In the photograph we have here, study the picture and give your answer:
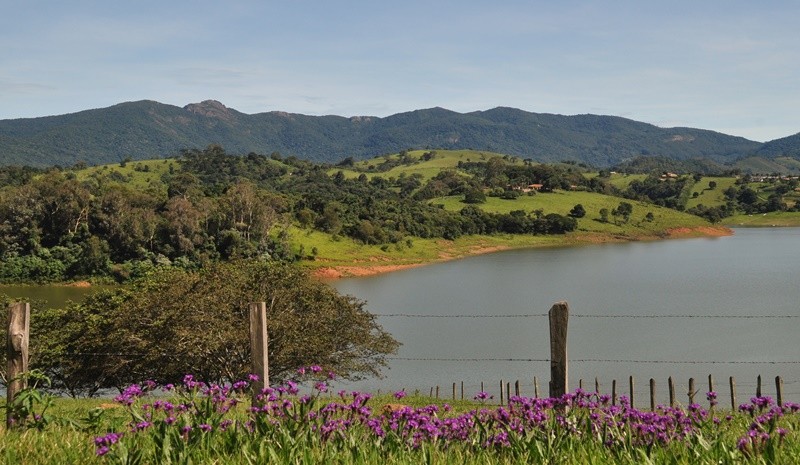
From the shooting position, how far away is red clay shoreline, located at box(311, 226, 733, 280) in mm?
77188

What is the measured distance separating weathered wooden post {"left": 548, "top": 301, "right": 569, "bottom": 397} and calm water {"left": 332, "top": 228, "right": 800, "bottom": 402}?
12.7 m

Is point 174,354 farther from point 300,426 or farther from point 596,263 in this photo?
point 596,263

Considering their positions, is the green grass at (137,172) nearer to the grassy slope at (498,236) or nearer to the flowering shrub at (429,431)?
the grassy slope at (498,236)

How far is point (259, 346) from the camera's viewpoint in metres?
7.89

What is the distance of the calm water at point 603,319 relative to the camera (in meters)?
29.7

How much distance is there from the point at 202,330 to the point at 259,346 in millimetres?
13074

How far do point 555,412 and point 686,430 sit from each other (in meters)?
1.13

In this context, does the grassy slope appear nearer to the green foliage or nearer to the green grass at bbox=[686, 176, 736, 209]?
the green grass at bbox=[686, 176, 736, 209]

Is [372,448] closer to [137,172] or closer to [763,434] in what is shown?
[763,434]

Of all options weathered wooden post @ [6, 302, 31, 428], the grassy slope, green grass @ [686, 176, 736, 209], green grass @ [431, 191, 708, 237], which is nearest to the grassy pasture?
weathered wooden post @ [6, 302, 31, 428]

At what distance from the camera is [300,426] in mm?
5598

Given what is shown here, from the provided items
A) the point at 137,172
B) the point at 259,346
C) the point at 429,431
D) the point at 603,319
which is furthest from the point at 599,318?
the point at 137,172

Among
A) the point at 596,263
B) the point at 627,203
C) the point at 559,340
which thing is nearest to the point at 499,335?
the point at 559,340

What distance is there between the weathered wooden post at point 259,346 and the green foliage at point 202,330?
39.0 feet
